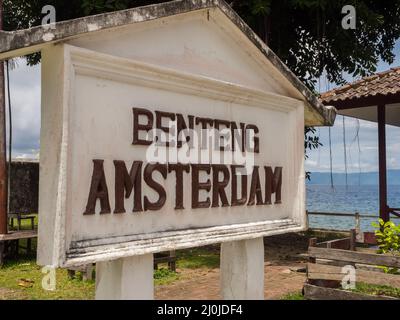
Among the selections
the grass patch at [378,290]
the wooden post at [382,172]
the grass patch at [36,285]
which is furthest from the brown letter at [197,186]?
the wooden post at [382,172]

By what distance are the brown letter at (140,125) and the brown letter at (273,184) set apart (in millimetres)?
1225

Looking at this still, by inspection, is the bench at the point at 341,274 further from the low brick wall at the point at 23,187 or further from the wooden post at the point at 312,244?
the low brick wall at the point at 23,187

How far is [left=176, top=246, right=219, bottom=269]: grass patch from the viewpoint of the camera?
987cm

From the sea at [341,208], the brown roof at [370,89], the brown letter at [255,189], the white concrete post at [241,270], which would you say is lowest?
the sea at [341,208]

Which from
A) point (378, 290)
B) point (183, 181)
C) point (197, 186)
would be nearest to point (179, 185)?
point (183, 181)

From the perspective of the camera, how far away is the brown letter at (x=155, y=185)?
2725mm

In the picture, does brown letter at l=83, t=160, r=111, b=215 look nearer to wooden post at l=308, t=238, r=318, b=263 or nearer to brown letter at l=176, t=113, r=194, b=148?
brown letter at l=176, t=113, r=194, b=148

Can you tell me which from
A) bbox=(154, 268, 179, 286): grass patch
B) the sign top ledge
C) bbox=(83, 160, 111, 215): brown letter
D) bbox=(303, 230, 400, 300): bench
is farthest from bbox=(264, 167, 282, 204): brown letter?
bbox=(154, 268, 179, 286): grass patch

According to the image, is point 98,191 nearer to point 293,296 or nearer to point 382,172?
point 293,296

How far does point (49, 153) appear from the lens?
239 centimetres

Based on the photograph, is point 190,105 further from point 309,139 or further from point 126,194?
point 309,139

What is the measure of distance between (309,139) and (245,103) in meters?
10.7

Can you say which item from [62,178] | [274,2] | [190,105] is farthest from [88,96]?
[274,2]

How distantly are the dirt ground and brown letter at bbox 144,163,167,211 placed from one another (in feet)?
15.0
